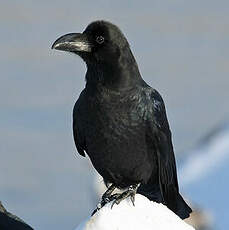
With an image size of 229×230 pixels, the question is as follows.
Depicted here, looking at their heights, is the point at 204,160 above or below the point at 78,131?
above

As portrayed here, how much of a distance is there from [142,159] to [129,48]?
92 centimetres

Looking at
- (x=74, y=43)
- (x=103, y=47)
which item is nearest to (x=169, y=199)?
(x=103, y=47)

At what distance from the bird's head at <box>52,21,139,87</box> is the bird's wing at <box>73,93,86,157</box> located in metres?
0.39

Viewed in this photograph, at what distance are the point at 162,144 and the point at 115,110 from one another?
23.9 inches

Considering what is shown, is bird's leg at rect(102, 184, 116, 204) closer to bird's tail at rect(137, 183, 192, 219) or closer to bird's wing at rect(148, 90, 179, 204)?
bird's tail at rect(137, 183, 192, 219)

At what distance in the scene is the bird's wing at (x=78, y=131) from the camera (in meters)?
10.3

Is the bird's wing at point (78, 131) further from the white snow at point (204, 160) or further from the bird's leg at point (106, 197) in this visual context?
the white snow at point (204, 160)

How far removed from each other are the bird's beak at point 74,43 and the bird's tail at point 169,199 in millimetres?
1311

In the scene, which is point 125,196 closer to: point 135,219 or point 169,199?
point 135,219

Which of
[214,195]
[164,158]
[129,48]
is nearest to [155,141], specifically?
[164,158]

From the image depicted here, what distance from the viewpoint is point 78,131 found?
10.4 m

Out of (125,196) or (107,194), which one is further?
(107,194)

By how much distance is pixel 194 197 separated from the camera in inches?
606

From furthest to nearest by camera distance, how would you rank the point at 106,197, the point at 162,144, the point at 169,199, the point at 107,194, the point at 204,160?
1. the point at 204,160
2. the point at 169,199
3. the point at 162,144
4. the point at 107,194
5. the point at 106,197
